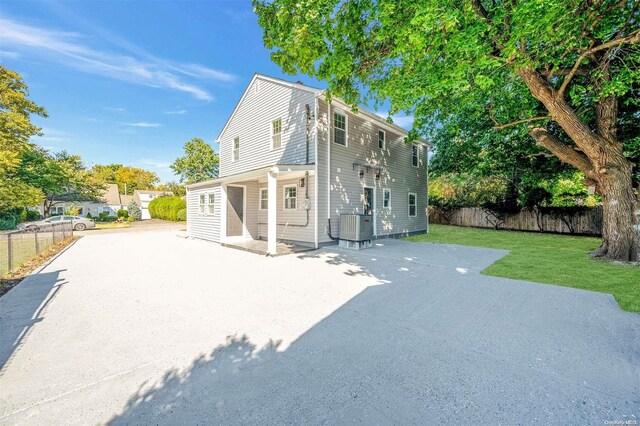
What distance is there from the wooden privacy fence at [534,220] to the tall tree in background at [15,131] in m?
30.8

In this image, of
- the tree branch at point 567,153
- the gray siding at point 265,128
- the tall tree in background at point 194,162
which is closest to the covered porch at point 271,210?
the gray siding at point 265,128

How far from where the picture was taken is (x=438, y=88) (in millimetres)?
5965

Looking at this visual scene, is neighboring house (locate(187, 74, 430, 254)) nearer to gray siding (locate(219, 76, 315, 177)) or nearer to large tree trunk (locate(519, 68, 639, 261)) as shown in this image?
→ gray siding (locate(219, 76, 315, 177))

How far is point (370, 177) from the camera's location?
11.8 meters

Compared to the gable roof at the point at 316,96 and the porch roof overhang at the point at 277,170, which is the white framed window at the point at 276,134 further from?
the porch roof overhang at the point at 277,170

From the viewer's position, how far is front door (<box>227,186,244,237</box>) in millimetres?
11281

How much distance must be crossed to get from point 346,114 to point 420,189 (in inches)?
283

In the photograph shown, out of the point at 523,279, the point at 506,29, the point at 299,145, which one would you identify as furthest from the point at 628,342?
the point at 299,145

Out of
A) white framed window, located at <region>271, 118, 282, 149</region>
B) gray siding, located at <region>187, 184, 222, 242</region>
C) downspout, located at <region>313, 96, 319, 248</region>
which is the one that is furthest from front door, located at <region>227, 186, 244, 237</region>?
downspout, located at <region>313, 96, 319, 248</region>

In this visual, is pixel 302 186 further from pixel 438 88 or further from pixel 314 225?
pixel 438 88

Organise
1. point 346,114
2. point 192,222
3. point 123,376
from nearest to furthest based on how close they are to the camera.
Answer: point 123,376, point 346,114, point 192,222

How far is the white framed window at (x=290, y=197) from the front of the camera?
10.4 meters

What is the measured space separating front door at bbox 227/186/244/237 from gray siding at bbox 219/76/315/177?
1533mm

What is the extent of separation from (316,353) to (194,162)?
1382 inches
